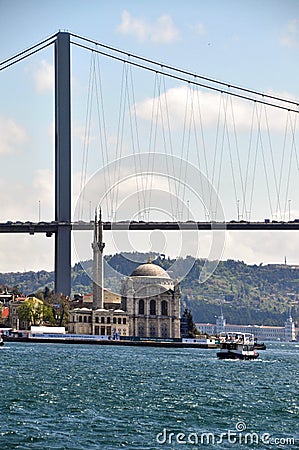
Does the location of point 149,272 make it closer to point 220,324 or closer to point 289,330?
point 220,324

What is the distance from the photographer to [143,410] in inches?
985

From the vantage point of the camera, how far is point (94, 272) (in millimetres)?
94562

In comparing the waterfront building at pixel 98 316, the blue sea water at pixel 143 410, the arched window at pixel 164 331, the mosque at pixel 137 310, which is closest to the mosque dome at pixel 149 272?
the mosque at pixel 137 310

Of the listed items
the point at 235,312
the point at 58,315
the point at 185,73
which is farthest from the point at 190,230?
the point at 235,312

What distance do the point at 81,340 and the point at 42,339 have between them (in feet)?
9.15

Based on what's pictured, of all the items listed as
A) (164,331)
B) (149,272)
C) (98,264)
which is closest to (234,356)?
(98,264)

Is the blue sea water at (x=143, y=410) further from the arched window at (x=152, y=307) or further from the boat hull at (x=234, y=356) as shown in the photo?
the arched window at (x=152, y=307)

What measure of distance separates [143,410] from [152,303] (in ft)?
266

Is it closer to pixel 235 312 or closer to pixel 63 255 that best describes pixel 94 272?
pixel 63 255

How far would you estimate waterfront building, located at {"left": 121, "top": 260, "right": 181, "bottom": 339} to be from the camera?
10381 cm

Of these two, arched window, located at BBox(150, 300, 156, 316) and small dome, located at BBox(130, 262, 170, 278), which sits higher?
small dome, located at BBox(130, 262, 170, 278)

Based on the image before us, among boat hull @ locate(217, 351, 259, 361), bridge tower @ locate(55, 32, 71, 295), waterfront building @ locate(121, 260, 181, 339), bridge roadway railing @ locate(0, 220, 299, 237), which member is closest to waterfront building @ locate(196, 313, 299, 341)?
waterfront building @ locate(121, 260, 181, 339)

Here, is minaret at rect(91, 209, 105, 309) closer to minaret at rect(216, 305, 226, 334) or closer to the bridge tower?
the bridge tower

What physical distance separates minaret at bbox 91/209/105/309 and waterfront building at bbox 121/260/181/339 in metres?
4.03
